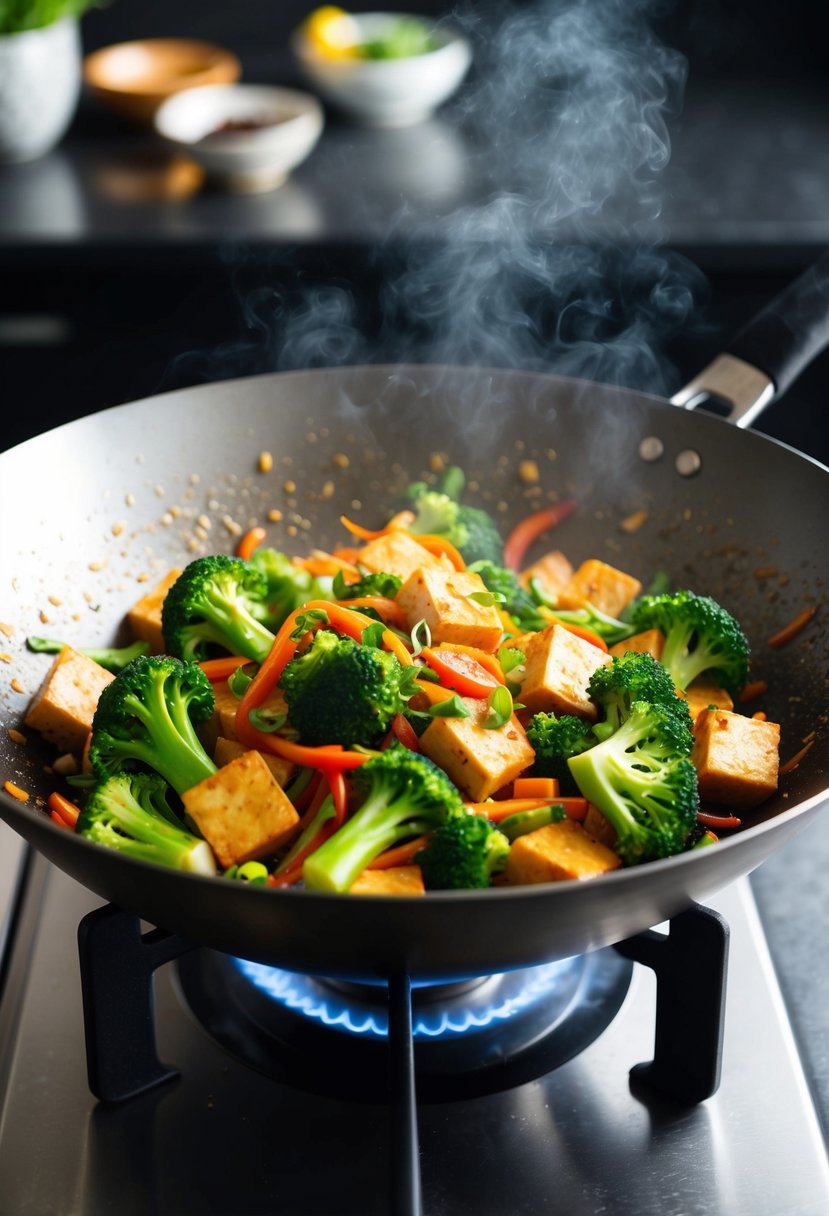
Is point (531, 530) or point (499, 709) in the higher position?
point (499, 709)

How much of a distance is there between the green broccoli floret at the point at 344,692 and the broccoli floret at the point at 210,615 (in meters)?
0.22

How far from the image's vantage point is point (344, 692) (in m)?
1.23

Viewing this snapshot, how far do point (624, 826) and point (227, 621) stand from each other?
0.56 m

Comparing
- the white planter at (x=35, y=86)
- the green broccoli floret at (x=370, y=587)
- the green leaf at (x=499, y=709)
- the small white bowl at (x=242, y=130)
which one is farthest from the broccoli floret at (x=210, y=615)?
the white planter at (x=35, y=86)

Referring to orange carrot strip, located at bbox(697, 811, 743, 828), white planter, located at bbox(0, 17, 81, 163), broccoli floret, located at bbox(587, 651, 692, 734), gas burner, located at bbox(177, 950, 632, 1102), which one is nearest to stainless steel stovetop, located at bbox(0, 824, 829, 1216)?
gas burner, located at bbox(177, 950, 632, 1102)

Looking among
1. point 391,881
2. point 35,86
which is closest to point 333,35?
point 35,86

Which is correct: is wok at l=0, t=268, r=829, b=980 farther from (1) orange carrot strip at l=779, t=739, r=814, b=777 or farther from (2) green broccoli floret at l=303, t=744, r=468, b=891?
(2) green broccoli floret at l=303, t=744, r=468, b=891

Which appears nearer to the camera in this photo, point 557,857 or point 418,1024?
point 557,857

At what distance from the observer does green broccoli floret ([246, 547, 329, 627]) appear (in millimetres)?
1615

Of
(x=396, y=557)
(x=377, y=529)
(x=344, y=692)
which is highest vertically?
(x=344, y=692)

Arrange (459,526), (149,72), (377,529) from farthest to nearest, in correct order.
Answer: (149,72), (377,529), (459,526)

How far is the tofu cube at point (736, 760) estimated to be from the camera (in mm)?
1330

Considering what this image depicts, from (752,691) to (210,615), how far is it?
690 mm

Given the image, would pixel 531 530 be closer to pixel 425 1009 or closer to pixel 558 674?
pixel 558 674
